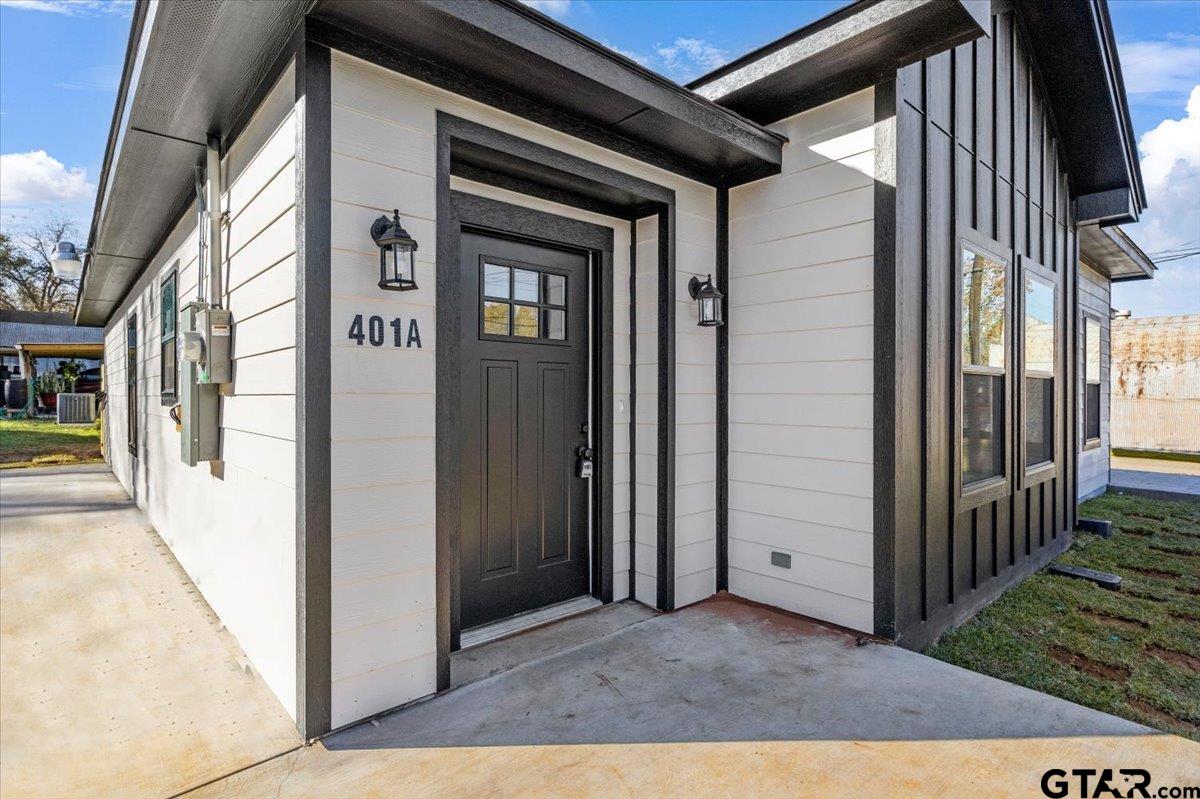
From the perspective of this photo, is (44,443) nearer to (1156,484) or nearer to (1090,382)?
(1090,382)

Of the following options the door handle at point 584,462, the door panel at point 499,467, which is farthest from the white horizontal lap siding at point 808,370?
the door panel at point 499,467

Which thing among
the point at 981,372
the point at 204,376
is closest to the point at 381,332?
the point at 204,376

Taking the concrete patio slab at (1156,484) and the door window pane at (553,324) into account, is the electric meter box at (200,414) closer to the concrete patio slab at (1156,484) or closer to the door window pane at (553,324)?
the door window pane at (553,324)

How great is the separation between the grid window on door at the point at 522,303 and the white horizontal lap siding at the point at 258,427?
95 cm

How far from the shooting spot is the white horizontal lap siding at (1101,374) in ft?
22.4

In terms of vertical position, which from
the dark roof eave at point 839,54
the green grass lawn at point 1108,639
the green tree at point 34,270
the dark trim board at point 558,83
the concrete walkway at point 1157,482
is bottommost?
the green grass lawn at point 1108,639

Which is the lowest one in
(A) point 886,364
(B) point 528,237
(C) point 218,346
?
(A) point 886,364

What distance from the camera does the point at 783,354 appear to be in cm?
322

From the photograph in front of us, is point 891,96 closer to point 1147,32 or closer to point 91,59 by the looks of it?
point 91,59

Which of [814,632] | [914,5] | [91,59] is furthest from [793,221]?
[91,59]

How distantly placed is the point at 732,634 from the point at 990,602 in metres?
1.93

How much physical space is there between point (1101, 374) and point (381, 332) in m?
8.99

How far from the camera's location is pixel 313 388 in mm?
2004

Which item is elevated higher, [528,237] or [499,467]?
[528,237]
